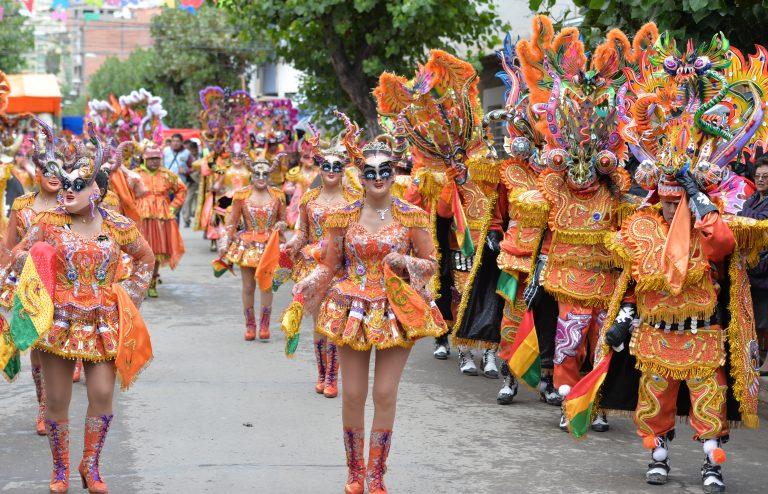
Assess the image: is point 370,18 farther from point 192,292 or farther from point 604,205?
point 604,205

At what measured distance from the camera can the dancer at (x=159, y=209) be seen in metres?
15.1

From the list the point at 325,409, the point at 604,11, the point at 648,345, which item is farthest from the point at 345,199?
the point at 648,345

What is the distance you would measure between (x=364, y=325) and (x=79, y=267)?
156cm

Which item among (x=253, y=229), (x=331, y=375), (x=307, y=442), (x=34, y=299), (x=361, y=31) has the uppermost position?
(x=361, y=31)

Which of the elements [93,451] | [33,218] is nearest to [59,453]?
[93,451]

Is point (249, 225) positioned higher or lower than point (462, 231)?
lower

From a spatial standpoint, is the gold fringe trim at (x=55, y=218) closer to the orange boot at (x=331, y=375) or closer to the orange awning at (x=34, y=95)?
the orange boot at (x=331, y=375)

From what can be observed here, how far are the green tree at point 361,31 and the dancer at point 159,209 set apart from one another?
3.42 meters

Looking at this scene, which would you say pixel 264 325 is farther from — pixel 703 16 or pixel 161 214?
pixel 703 16

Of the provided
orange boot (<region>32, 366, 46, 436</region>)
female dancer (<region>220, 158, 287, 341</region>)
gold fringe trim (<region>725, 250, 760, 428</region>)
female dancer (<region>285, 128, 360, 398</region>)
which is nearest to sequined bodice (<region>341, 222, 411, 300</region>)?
gold fringe trim (<region>725, 250, 760, 428</region>)

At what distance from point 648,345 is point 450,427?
1902mm

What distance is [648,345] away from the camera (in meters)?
6.78

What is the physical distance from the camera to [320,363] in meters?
9.32

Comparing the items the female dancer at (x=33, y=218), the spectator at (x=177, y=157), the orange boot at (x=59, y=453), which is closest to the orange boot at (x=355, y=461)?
the orange boot at (x=59, y=453)
